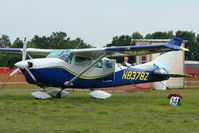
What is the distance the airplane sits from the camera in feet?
44.4

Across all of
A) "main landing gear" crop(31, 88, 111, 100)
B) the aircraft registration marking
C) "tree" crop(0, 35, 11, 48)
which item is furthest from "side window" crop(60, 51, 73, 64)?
"tree" crop(0, 35, 11, 48)

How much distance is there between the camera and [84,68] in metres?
15.1

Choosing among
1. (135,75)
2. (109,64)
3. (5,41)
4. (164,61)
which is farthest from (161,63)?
(5,41)

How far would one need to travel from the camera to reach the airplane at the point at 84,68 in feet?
44.4

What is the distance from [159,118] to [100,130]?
8.62 ft

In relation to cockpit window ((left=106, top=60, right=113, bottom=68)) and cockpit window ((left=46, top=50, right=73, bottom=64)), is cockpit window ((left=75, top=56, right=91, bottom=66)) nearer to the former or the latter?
cockpit window ((left=46, top=50, right=73, bottom=64))

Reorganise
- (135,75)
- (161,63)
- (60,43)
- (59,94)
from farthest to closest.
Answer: (60,43) < (161,63) < (135,75) < (59,94)

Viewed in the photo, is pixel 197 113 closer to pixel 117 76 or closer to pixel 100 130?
pixel 100 130

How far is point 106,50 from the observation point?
45.9 feet

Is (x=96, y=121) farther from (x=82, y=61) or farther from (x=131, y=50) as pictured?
(x=82, y=61)

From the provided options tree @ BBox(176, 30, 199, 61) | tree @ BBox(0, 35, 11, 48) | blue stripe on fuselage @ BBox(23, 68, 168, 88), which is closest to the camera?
blue stripe on fuselage @ BBox(23, 68, 168, 88)

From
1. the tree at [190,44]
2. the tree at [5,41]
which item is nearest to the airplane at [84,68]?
the tree at [5,41]

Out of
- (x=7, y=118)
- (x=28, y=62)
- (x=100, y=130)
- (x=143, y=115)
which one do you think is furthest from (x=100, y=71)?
(x=100, y=130)

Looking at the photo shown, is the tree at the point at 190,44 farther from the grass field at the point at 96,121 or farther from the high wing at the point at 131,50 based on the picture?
the grass field at the point at 96,121
